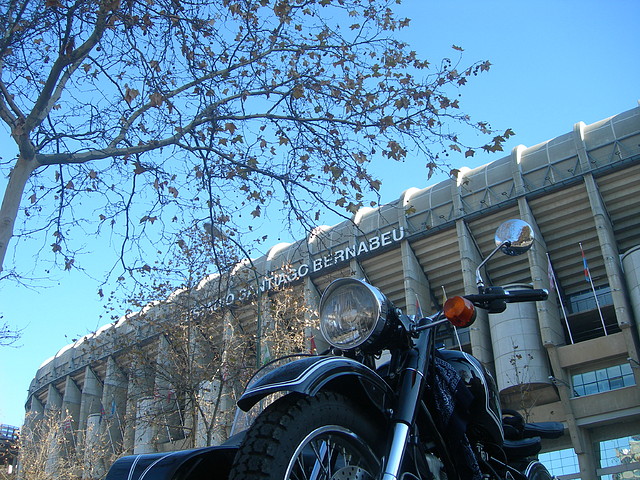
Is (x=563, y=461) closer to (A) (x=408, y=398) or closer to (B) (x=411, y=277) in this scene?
(B) (x=411, y=277)

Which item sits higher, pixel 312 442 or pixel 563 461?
pixel 563 461

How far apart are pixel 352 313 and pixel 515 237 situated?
1.18 meters

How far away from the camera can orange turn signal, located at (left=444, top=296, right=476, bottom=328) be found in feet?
10.1

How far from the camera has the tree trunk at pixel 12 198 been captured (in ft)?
22.4

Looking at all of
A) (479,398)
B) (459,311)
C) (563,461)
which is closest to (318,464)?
(459,311)

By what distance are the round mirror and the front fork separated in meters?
0.79

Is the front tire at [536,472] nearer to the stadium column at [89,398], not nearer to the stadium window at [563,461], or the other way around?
the stadium window at [563,461]

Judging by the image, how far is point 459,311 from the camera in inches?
121

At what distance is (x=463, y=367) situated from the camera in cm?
355

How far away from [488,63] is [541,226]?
98.8 feet

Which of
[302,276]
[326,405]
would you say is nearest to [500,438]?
[326,405]

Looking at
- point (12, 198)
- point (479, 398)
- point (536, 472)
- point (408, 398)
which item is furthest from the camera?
point (12, 198)

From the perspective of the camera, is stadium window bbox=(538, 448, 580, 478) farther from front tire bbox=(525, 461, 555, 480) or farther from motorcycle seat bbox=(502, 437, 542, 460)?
motorcycle seat bbox=(502, 437, 542, 460)

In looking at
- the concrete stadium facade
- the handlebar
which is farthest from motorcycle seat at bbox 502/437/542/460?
the concrete stadium facade
